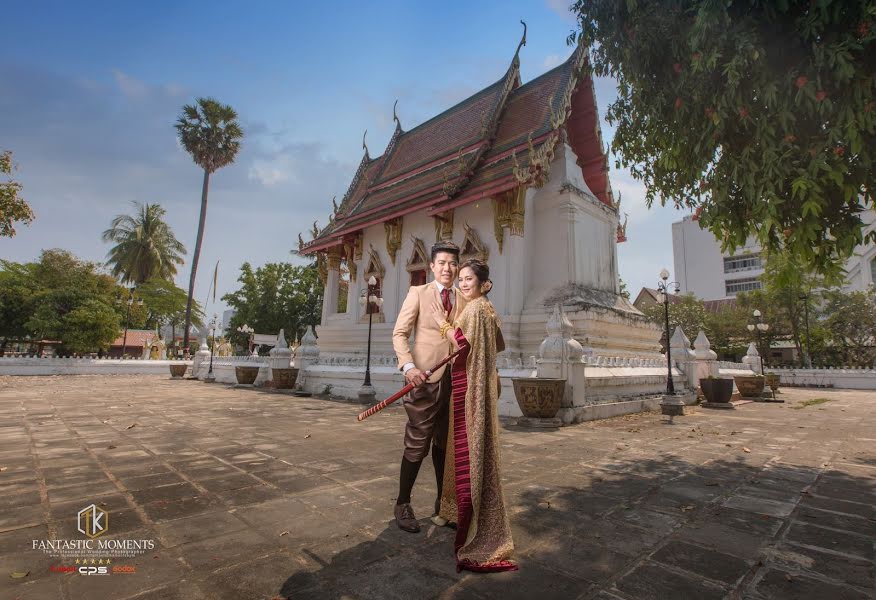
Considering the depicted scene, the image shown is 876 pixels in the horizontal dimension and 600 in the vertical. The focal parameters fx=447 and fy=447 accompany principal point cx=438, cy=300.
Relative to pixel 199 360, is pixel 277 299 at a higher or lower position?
higher

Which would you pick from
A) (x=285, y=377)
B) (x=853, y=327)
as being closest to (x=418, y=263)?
(x=285, y=377)

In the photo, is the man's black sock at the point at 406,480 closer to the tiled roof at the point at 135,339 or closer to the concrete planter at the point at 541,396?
the concrete planter at the point at 541,396

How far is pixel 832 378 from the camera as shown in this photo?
22516 mm

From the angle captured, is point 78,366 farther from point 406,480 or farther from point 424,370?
point 424,370

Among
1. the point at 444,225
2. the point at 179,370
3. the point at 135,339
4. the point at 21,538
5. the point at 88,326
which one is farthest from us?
the point at 135,339

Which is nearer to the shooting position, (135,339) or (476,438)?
(476,438)

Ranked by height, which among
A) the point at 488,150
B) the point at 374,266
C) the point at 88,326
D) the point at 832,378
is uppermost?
the point at 488,150

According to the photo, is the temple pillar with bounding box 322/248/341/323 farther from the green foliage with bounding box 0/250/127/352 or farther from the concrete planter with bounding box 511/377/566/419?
the green foliage with bounding box 0/250/127/352

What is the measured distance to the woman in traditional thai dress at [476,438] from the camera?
7.52 feet

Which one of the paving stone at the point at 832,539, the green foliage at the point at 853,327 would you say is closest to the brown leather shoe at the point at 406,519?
the paving stone at the point at 832,539

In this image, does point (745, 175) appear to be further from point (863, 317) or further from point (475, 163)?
point (863, 317)

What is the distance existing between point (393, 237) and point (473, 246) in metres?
3.77

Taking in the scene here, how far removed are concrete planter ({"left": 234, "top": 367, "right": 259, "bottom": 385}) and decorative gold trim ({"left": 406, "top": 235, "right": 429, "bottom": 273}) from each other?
6.63 metres

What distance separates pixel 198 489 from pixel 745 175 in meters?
4.92
